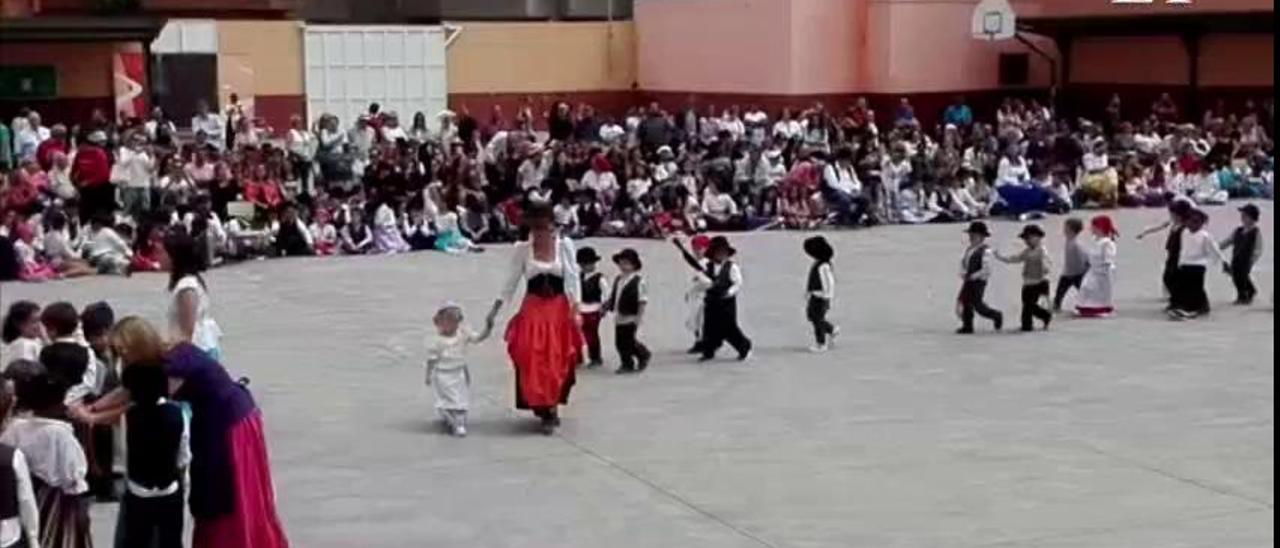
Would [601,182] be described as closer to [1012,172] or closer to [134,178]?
[134,178]

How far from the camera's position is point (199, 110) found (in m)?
33.4

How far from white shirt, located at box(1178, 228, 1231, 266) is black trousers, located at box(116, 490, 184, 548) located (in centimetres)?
1330

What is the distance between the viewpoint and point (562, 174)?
97.2 feet

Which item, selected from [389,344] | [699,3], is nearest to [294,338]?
[389,344]

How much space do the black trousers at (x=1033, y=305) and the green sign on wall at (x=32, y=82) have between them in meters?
18.2

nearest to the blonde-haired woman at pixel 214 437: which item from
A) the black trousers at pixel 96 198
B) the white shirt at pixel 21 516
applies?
the white shirt at pixel 21 516

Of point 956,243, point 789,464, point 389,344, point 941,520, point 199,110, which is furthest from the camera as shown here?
point 199,110

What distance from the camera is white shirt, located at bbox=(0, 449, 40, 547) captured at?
297 inches

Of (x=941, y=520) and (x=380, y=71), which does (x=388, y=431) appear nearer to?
(x=941, y=520)

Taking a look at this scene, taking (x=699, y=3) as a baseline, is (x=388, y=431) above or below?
below

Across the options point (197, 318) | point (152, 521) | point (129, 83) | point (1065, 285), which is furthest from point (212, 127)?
point (152, 521)

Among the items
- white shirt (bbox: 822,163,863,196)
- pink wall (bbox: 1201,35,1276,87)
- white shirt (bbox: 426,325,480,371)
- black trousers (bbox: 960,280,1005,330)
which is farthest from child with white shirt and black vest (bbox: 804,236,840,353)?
pink wall (bbox: 1201,35,1276,87)

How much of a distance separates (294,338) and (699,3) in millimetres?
22619

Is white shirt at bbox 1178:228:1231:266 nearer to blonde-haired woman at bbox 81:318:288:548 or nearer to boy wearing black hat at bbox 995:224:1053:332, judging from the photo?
boy wearing black hat at bbox 995:224:1053:332
